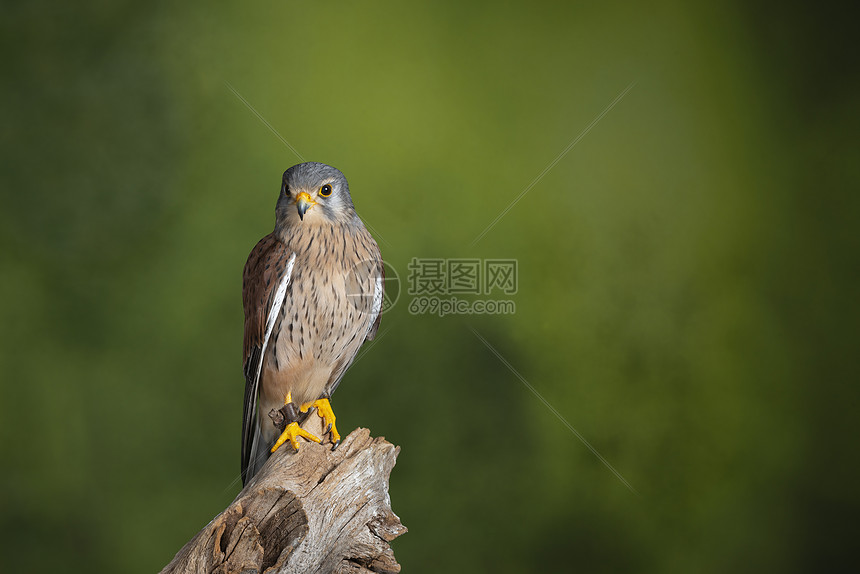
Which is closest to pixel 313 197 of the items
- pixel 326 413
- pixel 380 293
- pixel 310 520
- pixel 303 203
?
pixel 303 203

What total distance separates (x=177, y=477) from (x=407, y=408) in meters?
1.06

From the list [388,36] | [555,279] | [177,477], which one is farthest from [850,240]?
[177,477]

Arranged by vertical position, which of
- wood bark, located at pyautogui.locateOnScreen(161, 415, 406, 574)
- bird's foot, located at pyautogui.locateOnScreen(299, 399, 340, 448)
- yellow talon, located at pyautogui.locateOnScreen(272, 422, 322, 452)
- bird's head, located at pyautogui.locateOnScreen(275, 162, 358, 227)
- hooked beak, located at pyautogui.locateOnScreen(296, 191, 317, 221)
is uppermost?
bird's head, located at pyautogui.locateOnScreen(275, 162, 358, 227)

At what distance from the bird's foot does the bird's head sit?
60cm

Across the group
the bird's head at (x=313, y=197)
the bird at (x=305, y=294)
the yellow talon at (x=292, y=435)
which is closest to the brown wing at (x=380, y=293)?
the bird at (x=305, y=294)

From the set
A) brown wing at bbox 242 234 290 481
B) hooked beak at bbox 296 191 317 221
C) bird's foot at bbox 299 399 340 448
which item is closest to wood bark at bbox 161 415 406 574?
bird's foot at bbox 299 399 340 448

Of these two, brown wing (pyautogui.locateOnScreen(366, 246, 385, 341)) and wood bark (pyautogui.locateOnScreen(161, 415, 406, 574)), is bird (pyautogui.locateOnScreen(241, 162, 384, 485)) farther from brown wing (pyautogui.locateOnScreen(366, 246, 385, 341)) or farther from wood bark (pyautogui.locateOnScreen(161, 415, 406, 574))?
wood bark (pyautogui.locateOnScreen(161, 415, 406, 574))

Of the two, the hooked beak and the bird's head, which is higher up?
the bird's head

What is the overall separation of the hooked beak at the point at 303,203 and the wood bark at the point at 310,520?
661 mm

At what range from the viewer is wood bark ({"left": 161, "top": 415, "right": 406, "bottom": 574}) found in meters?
1.78

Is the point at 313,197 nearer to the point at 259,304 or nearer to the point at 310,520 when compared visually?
the point at 259,304

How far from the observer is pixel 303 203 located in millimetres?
2139

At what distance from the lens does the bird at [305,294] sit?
2229 millimetres

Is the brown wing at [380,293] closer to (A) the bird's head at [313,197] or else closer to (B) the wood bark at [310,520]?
(A) the bird's head at [313,197]
